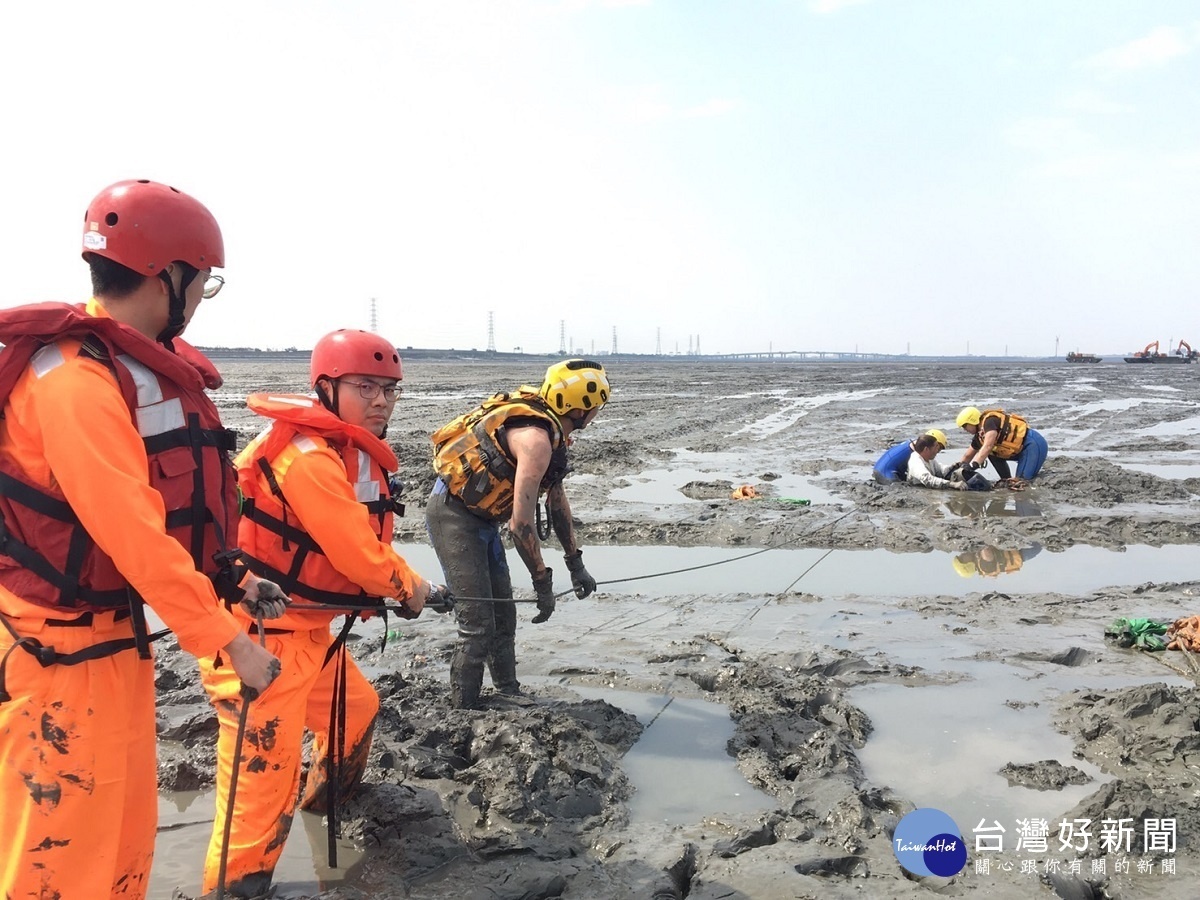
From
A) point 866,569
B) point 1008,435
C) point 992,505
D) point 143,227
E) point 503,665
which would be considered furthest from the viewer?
point 1008,435

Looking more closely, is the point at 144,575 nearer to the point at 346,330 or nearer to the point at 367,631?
the point at 346,330

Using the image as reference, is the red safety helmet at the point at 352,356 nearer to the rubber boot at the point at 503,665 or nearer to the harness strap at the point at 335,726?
the harness strap at the point at 335,726

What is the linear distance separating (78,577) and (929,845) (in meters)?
3.32

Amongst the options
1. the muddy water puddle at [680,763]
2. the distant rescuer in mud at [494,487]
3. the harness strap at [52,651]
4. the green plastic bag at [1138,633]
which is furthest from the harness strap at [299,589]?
the green plastic bag at [1138,633]

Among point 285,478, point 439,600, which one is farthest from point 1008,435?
point 285,478

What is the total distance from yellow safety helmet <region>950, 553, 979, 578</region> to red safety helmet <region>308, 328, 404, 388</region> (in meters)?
6.77

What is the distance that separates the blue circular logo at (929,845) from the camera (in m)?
3.42

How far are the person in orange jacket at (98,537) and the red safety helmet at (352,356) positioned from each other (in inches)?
39.5

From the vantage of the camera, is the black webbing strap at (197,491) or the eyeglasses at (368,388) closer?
the black webbing strap at (197,491)

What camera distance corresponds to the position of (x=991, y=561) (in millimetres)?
8867

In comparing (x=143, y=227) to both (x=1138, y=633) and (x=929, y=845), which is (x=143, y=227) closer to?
(x=929, y=845)

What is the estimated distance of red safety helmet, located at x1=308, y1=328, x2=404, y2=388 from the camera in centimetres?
337

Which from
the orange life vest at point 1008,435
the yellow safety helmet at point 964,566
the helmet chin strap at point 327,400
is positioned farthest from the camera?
the orange life vest at point 1008,435

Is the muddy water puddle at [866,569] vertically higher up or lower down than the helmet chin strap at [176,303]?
lower down
